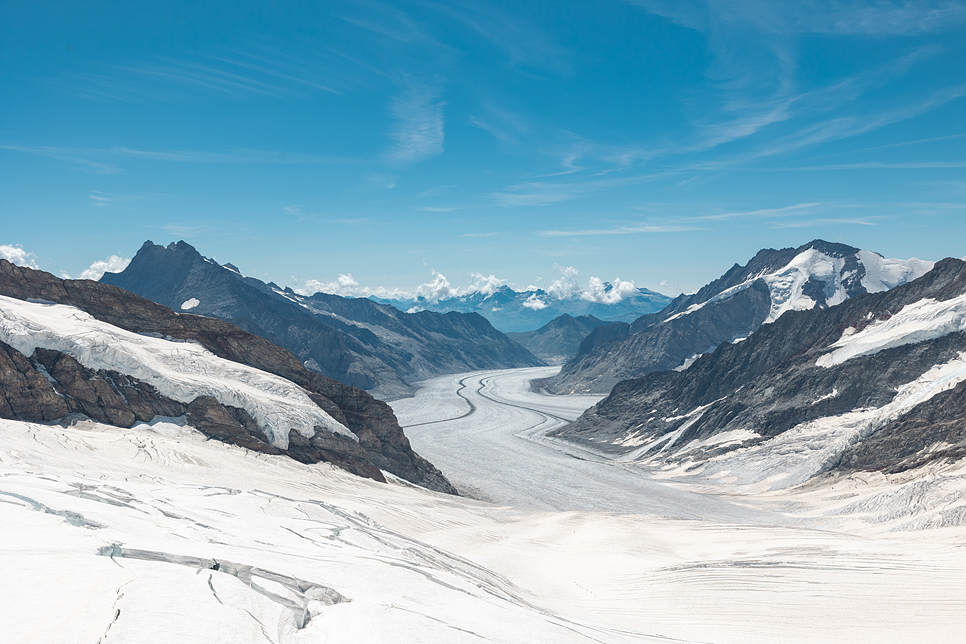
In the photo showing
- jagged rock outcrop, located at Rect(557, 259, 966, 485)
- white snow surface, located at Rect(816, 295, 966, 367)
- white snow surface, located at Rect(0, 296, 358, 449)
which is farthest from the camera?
white snow surface, located at Rect(816, 295, 966, 367)

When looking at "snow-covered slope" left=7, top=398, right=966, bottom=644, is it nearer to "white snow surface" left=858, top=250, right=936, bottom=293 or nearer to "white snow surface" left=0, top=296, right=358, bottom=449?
"white snow surface" left=0, top=296, right=358, bottom=449

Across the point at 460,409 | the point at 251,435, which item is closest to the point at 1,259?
the point at 251,435

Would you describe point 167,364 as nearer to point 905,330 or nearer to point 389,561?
point 389,561

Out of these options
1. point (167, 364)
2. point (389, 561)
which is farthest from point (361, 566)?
point (167, 364)

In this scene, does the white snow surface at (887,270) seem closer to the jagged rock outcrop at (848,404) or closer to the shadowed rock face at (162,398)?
the jagged rock outcrop at (848,404)

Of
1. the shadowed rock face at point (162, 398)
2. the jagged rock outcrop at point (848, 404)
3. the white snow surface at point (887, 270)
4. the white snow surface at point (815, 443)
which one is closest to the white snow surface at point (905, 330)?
the jagged rock outcrop at point (848, 404)

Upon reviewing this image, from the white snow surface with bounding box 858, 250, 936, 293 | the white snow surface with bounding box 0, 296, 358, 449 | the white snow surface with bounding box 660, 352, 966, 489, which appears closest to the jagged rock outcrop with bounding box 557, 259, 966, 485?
the white snow surface with bounding box 660, 352, 966, 489

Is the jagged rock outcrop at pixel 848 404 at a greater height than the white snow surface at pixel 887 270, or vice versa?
the white snow surface at pixel 887 270
